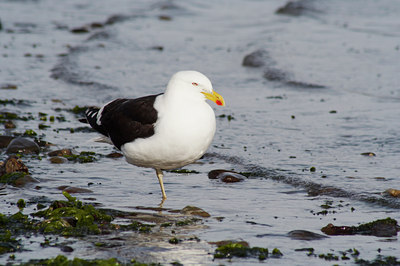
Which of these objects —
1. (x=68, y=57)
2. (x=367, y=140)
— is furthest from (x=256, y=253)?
(x=68, y=57)

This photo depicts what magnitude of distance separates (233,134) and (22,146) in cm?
305

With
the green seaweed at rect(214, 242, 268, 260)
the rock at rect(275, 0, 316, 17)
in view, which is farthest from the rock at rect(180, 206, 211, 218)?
the rock at rect(275, 0, 316, 17)

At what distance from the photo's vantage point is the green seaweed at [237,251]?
4.89m

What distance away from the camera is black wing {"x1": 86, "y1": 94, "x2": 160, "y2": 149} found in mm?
6199

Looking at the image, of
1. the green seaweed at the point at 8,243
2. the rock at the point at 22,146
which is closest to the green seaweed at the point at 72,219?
the green seaweed at the point at 8,243

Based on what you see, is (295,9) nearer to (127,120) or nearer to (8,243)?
(127,120)

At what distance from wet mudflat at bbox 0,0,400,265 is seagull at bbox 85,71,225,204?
0.56 meters

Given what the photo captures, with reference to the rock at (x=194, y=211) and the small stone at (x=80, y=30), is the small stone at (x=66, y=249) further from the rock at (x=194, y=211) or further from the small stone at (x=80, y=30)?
the small stone at (x=80, y=30)

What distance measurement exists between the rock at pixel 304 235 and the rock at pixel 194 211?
95cm

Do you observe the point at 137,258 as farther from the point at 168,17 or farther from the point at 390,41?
the point at 168,17

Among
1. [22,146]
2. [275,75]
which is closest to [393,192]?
[22,146]

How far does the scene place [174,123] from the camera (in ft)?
19.4

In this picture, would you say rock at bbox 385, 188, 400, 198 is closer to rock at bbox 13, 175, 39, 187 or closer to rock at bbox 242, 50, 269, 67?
rock at bbox 13, 175, 39, 187

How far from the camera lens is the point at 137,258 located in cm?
480
